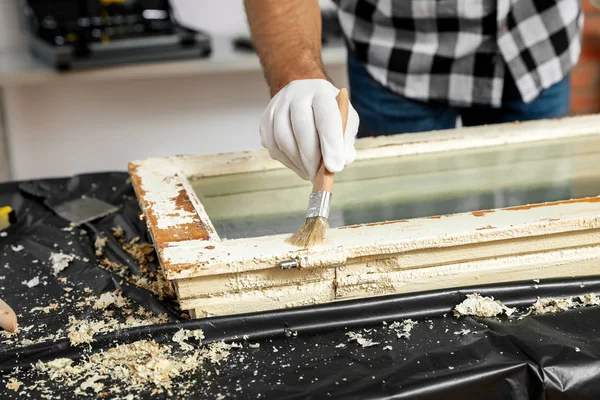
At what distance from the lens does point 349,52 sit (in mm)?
1749

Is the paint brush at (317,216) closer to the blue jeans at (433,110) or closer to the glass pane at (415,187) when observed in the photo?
the glass pane at (415,187)

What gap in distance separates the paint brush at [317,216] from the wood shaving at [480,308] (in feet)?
0.72

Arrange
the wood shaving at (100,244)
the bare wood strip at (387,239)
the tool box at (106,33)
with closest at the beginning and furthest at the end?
the bare wood strip at (387,239), the wood shaving at (100,244), the tool box at (106,33)

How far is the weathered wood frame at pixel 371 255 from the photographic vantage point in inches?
37.9

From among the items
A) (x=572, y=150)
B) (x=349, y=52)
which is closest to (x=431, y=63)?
(x=349, y=52)

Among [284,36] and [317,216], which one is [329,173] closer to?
[317,216]

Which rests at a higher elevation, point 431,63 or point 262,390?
point 431,63

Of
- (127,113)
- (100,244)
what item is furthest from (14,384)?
(127,113)

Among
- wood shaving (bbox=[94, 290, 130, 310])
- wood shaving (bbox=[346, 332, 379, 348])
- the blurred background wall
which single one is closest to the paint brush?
wood shaving (bbox=[346, 332, 379, 348])

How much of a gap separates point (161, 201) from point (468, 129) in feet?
2.32

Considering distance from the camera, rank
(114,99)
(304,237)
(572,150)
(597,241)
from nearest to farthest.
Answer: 1. (304,237)
2. (597,241)
3. (572,150)
4. (114,99)

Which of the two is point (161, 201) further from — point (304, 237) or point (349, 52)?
point (349, 52)

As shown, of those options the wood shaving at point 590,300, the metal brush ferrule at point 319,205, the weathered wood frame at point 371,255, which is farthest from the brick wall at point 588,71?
the metal brush ferrule at point 319,205

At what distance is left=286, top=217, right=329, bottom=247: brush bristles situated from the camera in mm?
978
